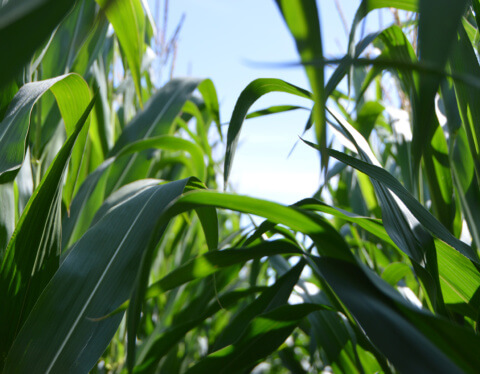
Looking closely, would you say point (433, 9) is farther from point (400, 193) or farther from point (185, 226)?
point (185, 226)

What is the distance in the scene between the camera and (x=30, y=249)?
0.37 meters

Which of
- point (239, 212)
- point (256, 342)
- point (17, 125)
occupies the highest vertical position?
point (17, 125)

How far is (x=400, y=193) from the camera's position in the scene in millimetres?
325

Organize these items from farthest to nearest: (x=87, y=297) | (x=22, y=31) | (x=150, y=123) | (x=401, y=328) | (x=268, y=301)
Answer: (x=150, y=123)
(x=268, y=301)
(x=87, y=297)
(x=401, y=328)
(x=22, y=31)

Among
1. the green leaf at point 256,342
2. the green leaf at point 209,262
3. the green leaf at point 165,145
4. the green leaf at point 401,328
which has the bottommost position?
the green leaf at point 256,342

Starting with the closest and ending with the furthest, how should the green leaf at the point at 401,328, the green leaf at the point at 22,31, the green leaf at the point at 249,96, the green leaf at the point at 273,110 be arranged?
the green leaf at the point at 22,31 < the green leaf at the point at 401,328 < the green leaf at the point at 249,96 < the green leaf at the point at 273,110

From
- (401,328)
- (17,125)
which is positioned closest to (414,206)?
(401,328)

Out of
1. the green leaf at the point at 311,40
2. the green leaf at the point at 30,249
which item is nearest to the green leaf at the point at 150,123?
the green leaf at the point at 30,249

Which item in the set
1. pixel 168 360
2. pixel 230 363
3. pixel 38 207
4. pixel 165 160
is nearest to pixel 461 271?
pixel 230 363

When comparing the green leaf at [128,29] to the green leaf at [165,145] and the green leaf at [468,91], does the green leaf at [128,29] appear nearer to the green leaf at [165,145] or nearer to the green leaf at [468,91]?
the green leaf at [165,145]

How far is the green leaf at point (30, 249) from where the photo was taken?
1.17ft

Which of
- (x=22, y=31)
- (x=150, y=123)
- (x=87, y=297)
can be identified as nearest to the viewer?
(x=22, y=31)

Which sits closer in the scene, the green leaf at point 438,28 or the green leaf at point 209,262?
the green leaf at point 438,28

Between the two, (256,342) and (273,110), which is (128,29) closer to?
(273,110)
